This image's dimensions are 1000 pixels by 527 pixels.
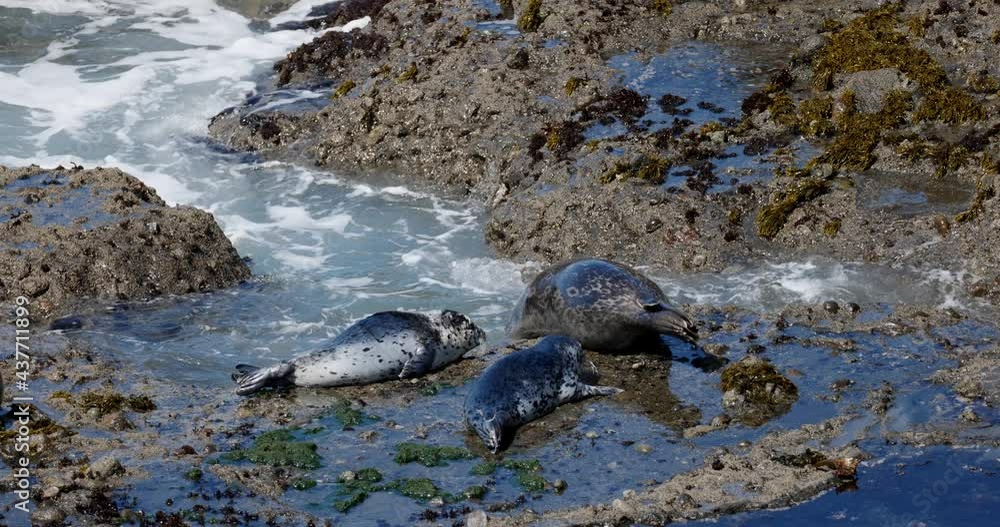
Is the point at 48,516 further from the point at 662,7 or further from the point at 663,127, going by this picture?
the point at 662,7

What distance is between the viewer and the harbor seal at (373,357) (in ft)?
31.3

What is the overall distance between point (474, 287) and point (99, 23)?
592 inches

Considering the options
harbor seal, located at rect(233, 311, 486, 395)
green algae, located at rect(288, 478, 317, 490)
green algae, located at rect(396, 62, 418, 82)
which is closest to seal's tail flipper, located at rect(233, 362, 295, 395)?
harbor seal, located at rect(233, 311, 486, 395)

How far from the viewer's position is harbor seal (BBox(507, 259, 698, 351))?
966cm

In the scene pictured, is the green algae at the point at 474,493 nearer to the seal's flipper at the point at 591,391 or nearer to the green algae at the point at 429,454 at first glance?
the green algae at the point at 429,454

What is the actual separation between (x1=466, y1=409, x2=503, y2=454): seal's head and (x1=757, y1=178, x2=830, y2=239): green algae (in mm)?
5443

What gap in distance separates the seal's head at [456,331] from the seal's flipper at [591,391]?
149 cm

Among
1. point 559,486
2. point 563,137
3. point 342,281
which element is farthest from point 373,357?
point 563,137

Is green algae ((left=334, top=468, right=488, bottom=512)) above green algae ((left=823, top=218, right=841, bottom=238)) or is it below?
above

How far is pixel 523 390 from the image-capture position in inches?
342

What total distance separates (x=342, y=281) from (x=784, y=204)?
5.05m

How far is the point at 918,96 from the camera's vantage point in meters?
14.2

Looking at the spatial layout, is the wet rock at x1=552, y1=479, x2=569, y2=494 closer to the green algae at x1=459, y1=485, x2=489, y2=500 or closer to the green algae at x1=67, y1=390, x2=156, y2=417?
the green algae at x1=459, y1=485, x2=489, y2=500

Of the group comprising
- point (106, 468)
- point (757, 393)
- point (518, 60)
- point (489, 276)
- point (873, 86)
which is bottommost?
point (489, 276)
